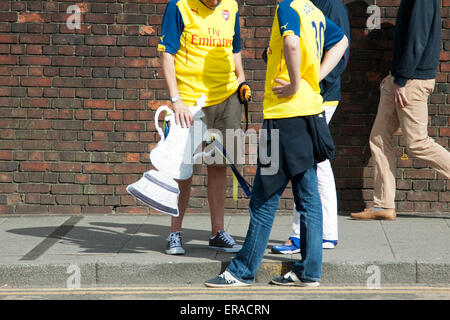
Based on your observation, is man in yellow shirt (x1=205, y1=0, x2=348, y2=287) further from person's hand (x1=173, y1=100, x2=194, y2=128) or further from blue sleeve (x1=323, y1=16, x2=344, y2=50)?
person's hand (x1=173, y1=100, x2=194, y2=128)

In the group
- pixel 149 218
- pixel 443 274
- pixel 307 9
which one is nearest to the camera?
pixel 307 9

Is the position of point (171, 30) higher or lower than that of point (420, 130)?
higher

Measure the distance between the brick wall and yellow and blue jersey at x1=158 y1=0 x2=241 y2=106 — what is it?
174 cm

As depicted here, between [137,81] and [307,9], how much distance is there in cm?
300

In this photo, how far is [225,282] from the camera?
16.5 feet

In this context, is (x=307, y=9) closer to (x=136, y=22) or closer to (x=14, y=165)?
(x=136, y=22)

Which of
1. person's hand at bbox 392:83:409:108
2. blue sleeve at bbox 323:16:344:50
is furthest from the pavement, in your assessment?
blue sleeve at bbox 323:16:344:50

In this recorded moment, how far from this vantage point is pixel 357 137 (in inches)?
292

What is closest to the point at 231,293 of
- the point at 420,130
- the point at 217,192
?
the point at 217,192

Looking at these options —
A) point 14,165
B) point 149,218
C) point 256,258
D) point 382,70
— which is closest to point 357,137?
point 382,70

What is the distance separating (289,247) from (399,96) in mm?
1954

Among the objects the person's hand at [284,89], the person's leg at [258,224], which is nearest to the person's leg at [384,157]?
the person's leg at [258,224]

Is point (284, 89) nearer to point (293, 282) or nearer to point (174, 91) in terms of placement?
point (174, 91)

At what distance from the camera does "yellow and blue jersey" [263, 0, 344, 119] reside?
4.71 metres
